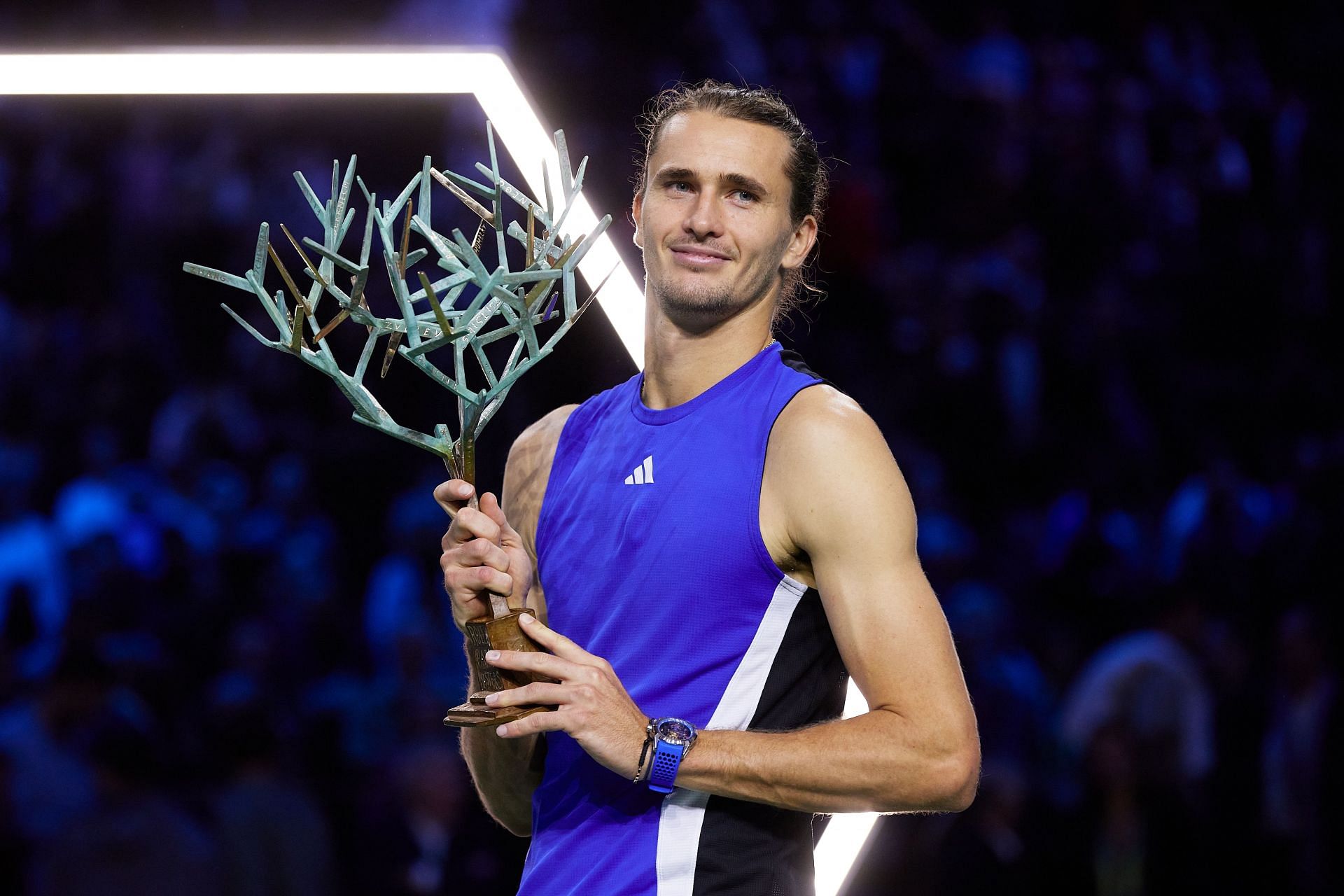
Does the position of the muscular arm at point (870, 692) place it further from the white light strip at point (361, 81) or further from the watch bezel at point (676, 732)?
the white light strip at point (361, 81)

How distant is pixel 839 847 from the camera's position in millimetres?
2330

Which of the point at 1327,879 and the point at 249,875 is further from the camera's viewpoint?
the point at 1327,879

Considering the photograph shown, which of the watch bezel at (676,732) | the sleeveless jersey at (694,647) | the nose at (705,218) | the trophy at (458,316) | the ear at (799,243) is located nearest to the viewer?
the trophy at (458,316)

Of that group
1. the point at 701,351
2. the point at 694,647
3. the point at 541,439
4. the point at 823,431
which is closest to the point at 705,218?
the point at 701,351

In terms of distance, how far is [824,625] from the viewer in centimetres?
214

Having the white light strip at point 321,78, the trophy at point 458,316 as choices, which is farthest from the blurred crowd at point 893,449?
the trophy at point 458,316

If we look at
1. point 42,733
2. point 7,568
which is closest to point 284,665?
point 42,733

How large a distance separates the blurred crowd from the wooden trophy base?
68.9 inches

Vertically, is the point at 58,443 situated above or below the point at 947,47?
below

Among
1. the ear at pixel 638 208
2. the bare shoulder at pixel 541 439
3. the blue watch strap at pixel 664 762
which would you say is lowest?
the blue watch strap at pixel 664 762

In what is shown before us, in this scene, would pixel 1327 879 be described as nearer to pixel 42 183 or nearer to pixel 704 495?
pixel 704 495

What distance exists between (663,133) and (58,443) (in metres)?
5.00

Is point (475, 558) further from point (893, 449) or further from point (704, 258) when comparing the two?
point (893, 449)

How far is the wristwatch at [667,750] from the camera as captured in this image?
193 cm
